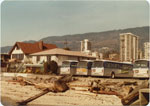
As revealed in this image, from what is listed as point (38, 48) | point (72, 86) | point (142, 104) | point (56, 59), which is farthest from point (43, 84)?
point (38, 48)

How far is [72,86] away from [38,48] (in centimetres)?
2575

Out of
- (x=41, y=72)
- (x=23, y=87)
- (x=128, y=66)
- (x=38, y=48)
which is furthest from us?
(x=38, y=48)

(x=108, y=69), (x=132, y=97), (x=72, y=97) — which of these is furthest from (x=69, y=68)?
(x=132, y=97)

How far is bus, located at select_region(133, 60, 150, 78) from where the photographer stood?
2277 cm

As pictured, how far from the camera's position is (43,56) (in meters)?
37.4

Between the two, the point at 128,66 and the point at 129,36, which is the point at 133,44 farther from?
the point at 128,66

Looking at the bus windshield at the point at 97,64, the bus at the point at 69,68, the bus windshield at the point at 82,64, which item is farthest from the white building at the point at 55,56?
the bus windshield at the point at 97,64

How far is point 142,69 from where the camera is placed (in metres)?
23.1

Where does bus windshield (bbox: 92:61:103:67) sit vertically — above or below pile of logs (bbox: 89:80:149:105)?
above

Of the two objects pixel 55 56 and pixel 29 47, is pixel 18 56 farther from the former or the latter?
pixel 55 56

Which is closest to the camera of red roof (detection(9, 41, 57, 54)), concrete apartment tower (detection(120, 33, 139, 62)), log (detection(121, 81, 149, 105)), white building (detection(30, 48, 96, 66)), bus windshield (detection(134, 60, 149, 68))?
log (detection(121, 81, 149, 105))

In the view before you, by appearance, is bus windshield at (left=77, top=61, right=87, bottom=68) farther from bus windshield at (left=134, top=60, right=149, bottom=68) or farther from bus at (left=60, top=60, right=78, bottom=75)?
bus windshield at (left=134, top=60, right=149, bottom=68)

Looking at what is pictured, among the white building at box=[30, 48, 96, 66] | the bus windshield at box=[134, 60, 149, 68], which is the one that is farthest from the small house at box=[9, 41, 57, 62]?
the bus windshield at box=[134, 60, 149, 68]

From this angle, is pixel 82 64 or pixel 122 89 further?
pixel 82 64
